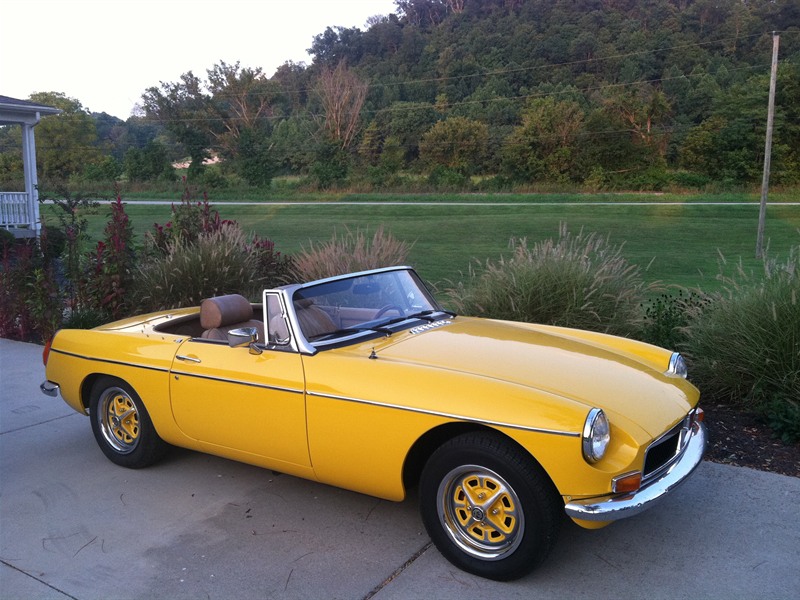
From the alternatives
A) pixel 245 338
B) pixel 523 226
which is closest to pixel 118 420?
pixel 245 338

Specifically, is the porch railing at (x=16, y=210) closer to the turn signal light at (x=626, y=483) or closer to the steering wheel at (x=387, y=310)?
the steering wheel at (x=387, y=310)

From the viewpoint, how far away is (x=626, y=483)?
3.13 metres

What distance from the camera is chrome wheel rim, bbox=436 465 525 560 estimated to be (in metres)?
3.26

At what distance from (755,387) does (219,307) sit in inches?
159

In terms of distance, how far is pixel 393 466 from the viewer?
3.54 metres

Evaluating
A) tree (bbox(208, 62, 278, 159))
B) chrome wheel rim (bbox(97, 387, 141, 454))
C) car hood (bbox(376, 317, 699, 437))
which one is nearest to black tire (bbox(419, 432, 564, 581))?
car hood (bbox(376, 317, 699, 437))

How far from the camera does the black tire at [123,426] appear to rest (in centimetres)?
469

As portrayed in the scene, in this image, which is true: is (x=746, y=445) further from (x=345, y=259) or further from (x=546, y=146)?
(x=546, y=146)

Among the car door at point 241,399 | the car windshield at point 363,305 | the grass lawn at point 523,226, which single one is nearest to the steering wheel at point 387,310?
the car windshield at point 363,305

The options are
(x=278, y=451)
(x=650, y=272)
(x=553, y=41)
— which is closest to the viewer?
(x=278, y=451)

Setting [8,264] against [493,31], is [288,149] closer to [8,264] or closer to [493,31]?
[493,31]

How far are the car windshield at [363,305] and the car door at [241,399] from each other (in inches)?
12.7

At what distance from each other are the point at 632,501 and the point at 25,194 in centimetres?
1918

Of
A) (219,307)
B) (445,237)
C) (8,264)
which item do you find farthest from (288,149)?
(219,307)
